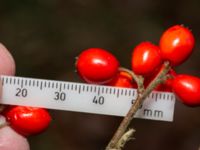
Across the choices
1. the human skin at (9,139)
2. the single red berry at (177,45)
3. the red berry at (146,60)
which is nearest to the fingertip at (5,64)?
the human skin at (9,139)

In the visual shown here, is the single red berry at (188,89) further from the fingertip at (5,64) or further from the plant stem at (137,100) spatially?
the fingertip at (5,64)

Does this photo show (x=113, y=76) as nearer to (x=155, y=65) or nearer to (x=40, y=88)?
(x=155, y=65)

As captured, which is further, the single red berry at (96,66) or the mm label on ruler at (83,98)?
the mm label on ruler at (83,98)

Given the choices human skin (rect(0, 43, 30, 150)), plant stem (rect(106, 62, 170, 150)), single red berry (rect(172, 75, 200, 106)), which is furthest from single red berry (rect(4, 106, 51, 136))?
single red berry (rect(172, 75, 200, 106))

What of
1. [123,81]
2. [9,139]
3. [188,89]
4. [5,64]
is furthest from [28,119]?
[188,89]

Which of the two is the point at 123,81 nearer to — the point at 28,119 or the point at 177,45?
the point at 177,45

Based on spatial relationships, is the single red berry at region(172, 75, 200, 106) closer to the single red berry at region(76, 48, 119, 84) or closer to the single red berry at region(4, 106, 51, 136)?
the single red berry at region(76, 48, 119, 84)
